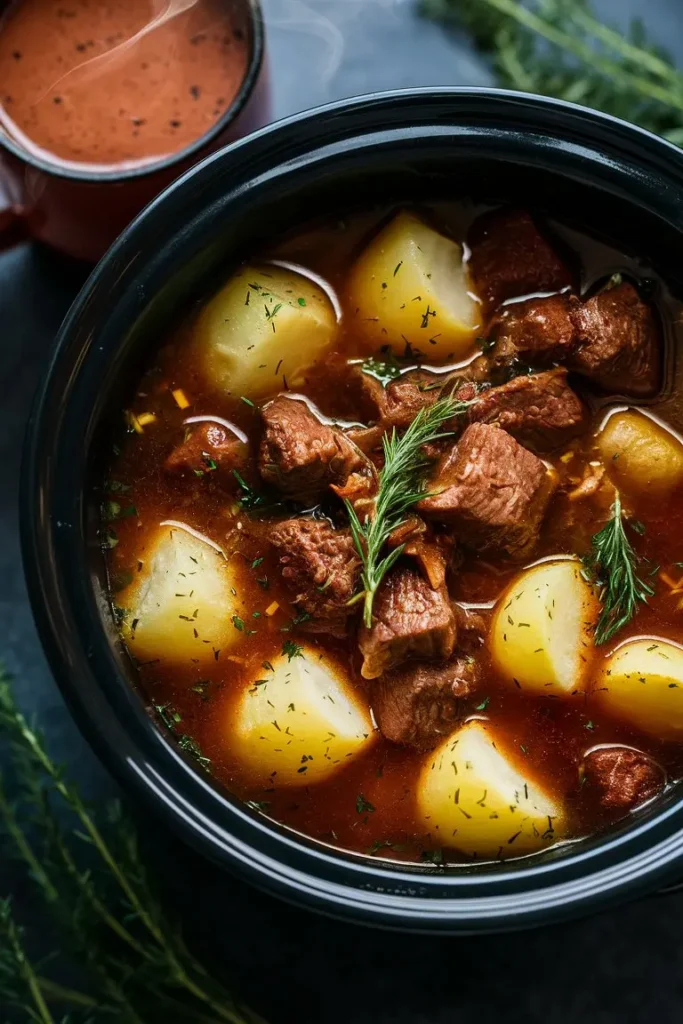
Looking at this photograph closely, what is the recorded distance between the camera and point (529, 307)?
2.39 metres

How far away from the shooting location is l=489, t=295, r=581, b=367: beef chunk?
235cm

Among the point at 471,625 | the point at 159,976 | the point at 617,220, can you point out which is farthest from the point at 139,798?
the point at 617,220

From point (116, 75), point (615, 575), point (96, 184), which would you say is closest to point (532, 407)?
point (615, 575)

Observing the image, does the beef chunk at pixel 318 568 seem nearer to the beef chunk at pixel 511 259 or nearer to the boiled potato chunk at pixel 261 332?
the boiled potato chunk at pixel 261 332

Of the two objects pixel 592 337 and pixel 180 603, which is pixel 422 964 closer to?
pixel 180 603

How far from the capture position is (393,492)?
228 centimetres

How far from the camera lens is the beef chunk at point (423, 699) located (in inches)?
90.1

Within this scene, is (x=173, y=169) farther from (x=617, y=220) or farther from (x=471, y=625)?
(x=471, y=625)

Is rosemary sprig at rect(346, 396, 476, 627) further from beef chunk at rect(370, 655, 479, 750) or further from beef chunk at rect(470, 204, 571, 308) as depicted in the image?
beef chunk at rect(470, 204, 571, 308)

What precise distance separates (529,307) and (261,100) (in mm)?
788

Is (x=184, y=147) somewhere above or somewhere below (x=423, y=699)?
above

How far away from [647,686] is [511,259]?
2.99 ft

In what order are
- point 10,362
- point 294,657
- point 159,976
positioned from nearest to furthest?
1. point 294,657
2. point 159,976
3. point 10,362

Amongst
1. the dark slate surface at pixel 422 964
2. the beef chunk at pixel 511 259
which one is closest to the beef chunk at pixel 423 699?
the dark slate surface at pixel 422 964
